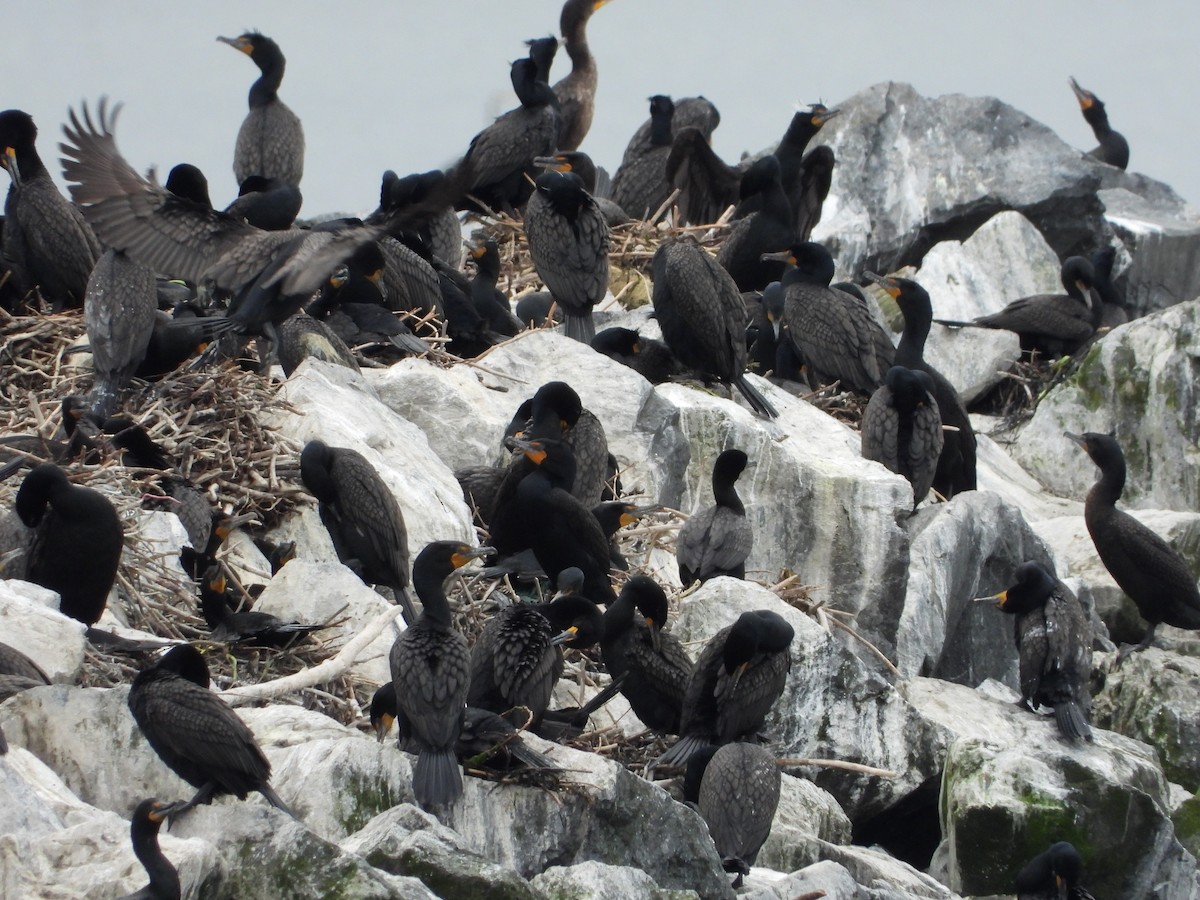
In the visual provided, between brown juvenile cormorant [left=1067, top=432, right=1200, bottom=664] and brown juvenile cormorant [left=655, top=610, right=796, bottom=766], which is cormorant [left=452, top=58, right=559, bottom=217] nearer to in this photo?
brown juvenile cormorant [left=1067, top=432, right=1200, bottom=664]

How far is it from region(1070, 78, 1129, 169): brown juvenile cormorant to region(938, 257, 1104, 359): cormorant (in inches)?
331

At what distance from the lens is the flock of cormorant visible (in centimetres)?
812

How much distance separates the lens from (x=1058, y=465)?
15906mm

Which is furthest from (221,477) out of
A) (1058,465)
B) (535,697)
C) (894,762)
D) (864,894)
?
(1058,465)

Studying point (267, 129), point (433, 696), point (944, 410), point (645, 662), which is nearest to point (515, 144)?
point (267, 129)

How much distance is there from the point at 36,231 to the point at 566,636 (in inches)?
188

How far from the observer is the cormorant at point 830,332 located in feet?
46.4

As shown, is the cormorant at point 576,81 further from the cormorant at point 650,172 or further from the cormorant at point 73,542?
the cormorant at point 73,542

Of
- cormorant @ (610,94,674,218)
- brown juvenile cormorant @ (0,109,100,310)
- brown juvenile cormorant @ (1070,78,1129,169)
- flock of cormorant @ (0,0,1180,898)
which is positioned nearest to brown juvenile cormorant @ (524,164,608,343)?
flock of cormorant @ (0,0,1180,898)

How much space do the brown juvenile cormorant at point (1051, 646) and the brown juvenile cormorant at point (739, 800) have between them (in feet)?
7.19

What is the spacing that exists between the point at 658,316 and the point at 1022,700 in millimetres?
3734

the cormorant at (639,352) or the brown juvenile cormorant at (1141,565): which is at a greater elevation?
the cormorant at (639,352)

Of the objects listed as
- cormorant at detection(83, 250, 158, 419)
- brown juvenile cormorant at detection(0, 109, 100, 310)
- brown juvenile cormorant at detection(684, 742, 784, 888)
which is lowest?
brown juvenile cormorant at detection(684, 742, 784, 888)

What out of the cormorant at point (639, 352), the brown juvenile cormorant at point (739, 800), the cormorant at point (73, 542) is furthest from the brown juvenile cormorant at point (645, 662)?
the cormorant at point (639, 352)
